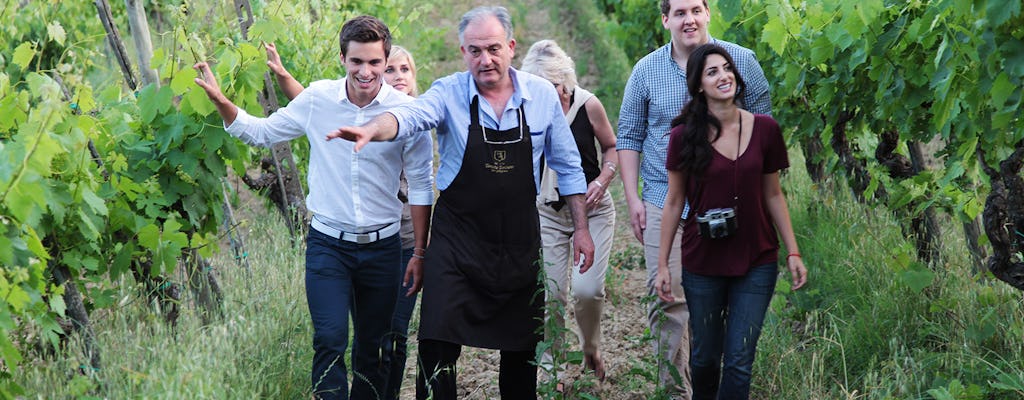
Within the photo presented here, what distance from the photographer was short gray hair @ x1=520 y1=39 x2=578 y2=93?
17.8 ft

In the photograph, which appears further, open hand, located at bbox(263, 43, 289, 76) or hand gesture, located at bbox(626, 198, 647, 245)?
hand gesture, located at bbox(626, 198, 647, 245)

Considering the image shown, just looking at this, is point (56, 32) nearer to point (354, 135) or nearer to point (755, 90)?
point (354, 135)

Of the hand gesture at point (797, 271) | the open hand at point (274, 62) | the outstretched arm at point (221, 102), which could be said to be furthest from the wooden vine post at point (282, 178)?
the hand gesture at point (797, 271)

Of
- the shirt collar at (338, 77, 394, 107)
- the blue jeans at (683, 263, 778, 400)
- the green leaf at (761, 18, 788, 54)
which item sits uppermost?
the green leaf at (761, 18, 788, 54)

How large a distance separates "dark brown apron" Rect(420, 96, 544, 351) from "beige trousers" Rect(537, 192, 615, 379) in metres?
1.03

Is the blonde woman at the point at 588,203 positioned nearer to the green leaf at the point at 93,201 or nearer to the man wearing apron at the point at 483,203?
the man wearing apron at the point at 483,203

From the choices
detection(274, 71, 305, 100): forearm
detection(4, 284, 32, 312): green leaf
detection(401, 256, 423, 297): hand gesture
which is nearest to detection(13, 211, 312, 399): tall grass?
detection(4, 284, 32, 312): green leaf

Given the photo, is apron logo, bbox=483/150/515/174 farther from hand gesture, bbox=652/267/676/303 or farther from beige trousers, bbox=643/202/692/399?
beige trousers, bbox=643/202/692/399

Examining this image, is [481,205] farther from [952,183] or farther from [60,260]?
[952,183]

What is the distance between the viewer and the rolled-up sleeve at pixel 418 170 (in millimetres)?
4492

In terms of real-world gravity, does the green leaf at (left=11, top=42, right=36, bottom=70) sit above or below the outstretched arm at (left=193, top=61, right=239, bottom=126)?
above

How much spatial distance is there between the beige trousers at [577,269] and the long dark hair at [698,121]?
1.16 metres

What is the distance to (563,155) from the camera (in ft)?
14.8

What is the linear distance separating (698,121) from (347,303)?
155cm
